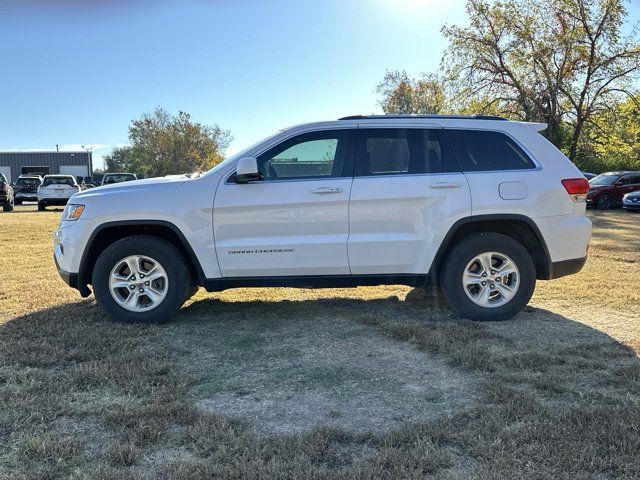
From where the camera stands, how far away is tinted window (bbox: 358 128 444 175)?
500 centimetres

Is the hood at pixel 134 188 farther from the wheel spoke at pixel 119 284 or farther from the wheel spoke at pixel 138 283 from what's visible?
the wheel spoke at pixel 119 284

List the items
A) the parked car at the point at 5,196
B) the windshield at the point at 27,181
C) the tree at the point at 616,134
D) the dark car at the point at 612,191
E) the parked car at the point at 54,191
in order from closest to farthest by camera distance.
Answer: the parked car at the point at 5,196
the parked car at the point at 54,191
the dark car at the point at 612,191
the windshield at the point at 27,181
the tree at the point at 616,134

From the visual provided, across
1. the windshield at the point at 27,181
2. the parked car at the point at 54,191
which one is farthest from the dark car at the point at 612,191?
the windshield at the point at 27,181

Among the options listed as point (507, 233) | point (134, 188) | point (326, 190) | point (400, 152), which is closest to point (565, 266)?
point (507, 233)

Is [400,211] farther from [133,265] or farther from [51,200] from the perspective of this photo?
[51,200]

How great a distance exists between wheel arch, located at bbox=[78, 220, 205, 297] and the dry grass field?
1.50 feet

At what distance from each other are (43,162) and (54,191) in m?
45.3

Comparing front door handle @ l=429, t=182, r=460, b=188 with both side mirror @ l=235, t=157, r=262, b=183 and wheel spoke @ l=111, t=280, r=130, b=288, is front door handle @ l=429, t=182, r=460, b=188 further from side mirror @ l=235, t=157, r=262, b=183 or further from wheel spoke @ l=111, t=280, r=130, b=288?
wheel spoke @ l=111, t=280, r=130, b=288

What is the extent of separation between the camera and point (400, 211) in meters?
4.88

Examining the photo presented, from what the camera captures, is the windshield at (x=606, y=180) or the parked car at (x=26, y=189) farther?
the parked car at (x=26, y=189)

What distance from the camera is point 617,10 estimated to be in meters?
26.4

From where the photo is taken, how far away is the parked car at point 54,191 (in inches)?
820

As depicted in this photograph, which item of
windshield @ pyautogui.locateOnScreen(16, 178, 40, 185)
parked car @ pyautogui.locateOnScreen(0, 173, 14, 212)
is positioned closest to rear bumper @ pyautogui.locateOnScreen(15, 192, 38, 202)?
windshield @ pyautogui.locateOnScreen(16, 178, 40, 185)

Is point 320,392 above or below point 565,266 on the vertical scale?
below
